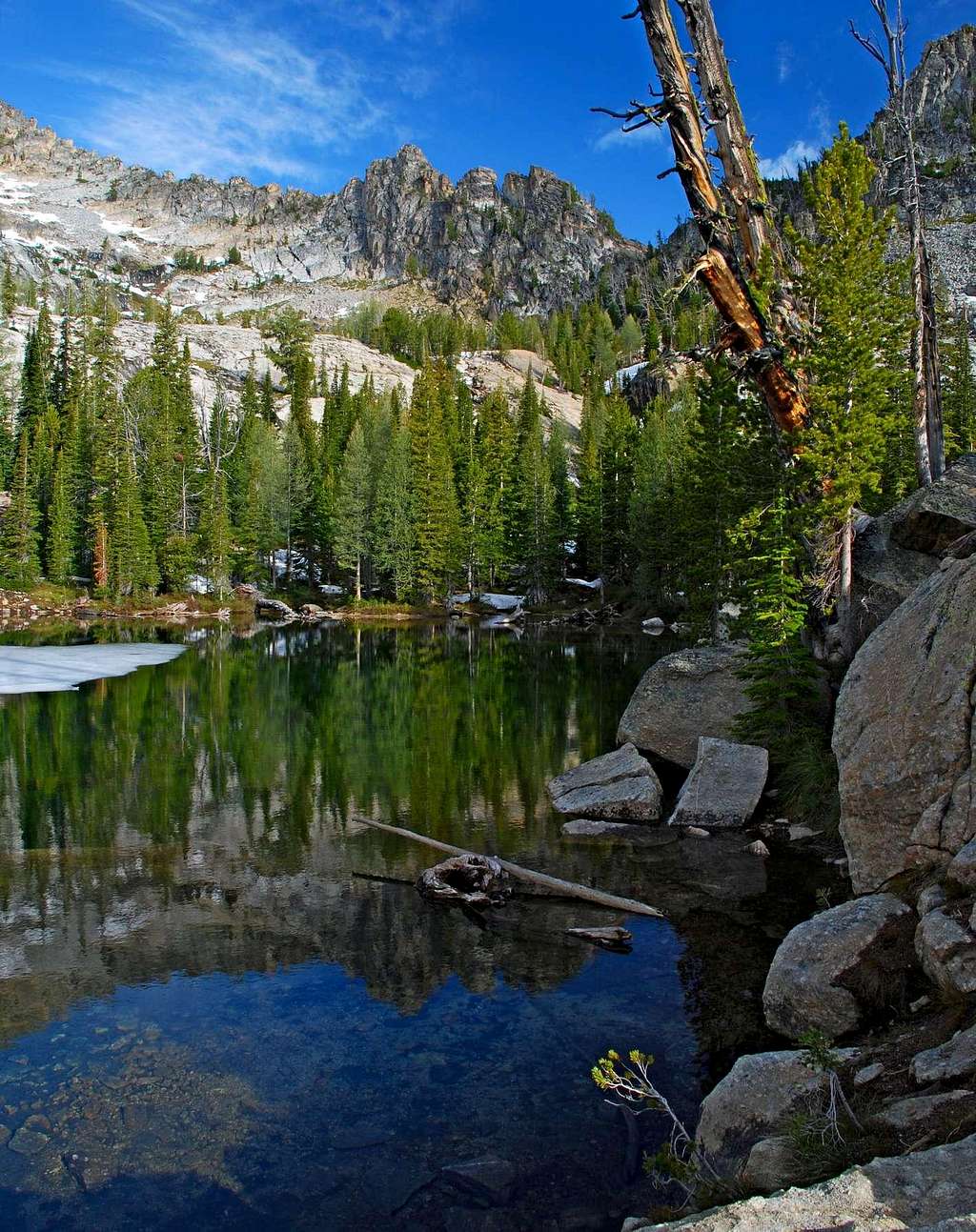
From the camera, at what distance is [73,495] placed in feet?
271

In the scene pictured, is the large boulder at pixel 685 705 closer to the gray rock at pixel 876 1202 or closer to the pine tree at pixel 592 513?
the gray rock at pixel 876 1202

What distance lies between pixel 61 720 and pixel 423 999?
65.0 ft

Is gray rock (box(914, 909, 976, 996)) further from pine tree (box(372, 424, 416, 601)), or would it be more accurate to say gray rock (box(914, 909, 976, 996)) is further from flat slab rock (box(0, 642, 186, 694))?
pine tree (box(372, 424, 416, 601))

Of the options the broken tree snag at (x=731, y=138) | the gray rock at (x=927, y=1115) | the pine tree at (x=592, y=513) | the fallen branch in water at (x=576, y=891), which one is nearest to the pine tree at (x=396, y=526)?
the pine tree at (x=592, y=513)

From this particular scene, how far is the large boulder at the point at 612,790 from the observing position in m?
16.5

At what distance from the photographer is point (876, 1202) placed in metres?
3.70

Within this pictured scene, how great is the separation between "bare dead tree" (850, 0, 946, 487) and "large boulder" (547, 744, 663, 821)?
31.4 ft

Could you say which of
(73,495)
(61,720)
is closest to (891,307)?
(61,720)

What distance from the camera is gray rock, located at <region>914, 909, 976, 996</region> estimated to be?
6.35 m

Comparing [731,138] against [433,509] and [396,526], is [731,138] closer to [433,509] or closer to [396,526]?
[396,526]

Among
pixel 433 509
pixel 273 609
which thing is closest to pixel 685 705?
pixel 433 509

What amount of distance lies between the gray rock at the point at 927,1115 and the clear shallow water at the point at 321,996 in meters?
2.38

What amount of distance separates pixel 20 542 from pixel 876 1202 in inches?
3285

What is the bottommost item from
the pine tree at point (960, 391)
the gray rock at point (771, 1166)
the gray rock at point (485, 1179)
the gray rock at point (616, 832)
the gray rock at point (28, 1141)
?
the gray rock at point (616, 832)
